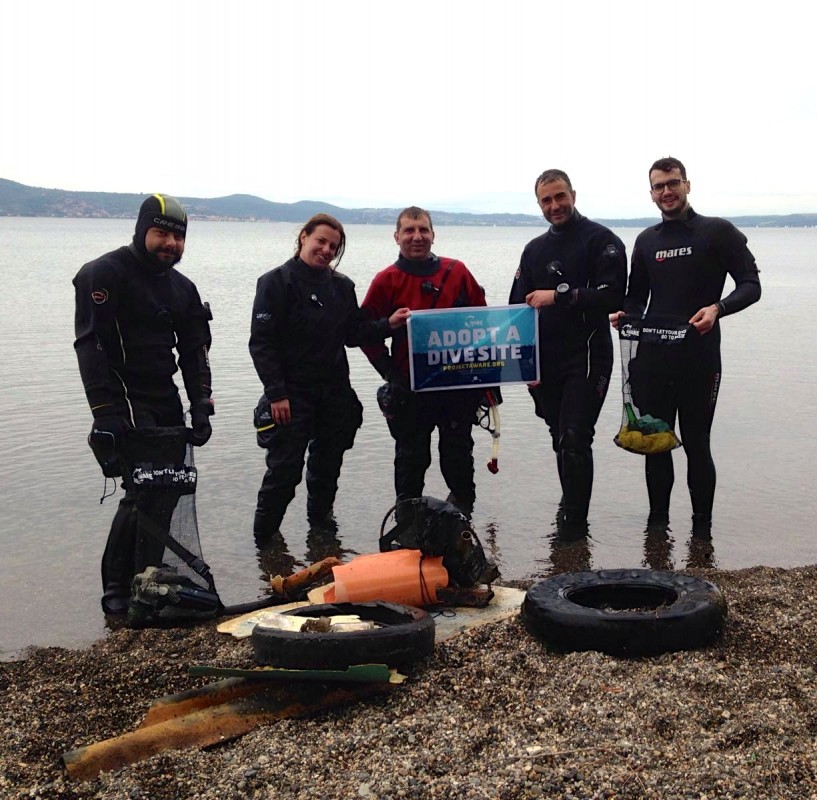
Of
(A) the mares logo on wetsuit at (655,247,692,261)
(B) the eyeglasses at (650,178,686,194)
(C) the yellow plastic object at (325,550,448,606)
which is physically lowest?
(C) the yellow plastic object at (325,550,448,606)

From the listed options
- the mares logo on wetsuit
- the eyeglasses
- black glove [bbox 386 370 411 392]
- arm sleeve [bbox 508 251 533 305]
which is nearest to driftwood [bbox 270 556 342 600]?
black glove [bbox 386 370 411 392]

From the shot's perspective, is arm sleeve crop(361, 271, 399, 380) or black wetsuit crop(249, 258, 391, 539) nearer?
black wetsuit crop(249, 258, 391, 539)

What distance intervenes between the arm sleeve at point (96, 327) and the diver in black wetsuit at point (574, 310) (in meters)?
3.03

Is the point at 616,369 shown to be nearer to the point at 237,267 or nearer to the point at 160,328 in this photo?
the point at 160,328

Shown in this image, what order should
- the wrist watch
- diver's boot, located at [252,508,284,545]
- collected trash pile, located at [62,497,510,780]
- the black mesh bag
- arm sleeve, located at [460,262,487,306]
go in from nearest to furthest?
collected trash pile, located at [62,497,510,780] < the black mesh bag < the wrist watch < diver's boot, located at [252,508,284,545] < arm sleeve, located at [460,262,487,306]

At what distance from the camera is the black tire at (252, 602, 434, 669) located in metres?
4.09

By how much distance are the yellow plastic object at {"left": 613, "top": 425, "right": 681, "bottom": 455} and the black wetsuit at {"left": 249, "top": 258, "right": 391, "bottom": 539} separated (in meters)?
1.89

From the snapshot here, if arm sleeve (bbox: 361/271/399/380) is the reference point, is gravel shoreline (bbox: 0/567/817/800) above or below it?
below

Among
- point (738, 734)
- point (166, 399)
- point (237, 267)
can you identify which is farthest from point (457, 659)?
point (237, 267)

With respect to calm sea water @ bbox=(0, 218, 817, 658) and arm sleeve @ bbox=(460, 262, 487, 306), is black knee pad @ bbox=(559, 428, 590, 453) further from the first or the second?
arm sleeve @ bbox=(460, 262, 487, 306)

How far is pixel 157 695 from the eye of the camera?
4309 mm

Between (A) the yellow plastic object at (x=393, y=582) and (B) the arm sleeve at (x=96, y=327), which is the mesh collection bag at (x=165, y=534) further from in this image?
(A) the yellow plastic object at (x=393, y=582)

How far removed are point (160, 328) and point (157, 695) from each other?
88.2 inches

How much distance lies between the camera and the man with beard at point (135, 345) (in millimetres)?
5363
